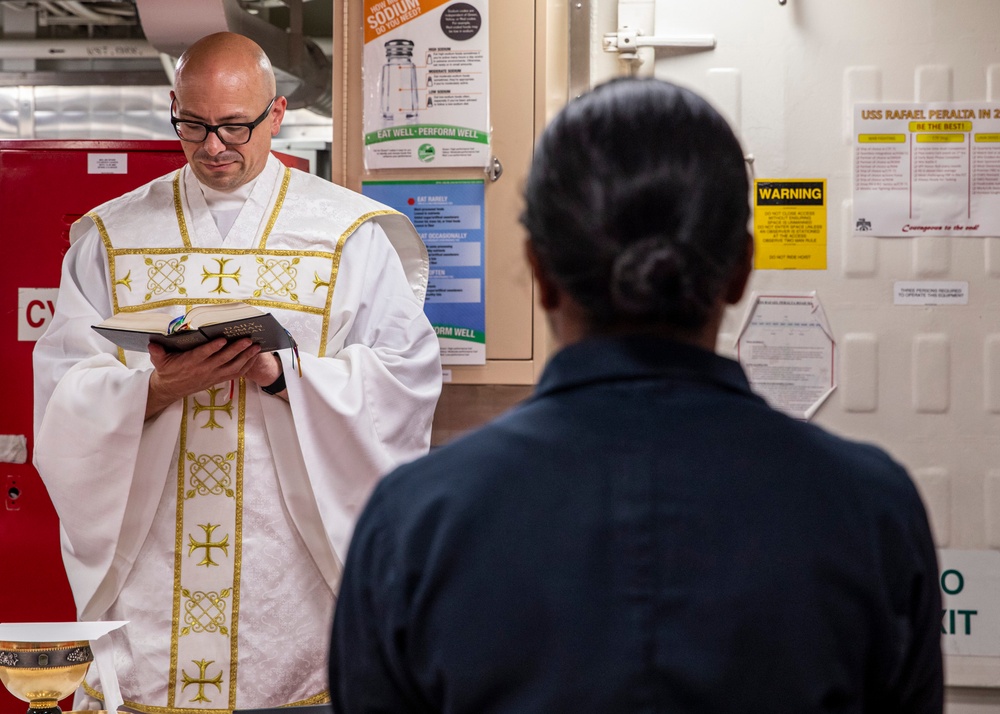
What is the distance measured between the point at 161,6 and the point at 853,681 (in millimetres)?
2543

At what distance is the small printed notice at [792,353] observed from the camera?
2.76 metres

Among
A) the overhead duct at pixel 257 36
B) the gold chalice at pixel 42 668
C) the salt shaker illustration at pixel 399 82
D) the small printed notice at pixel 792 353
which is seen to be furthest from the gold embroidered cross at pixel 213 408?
the small printed notice at pixel 792 353

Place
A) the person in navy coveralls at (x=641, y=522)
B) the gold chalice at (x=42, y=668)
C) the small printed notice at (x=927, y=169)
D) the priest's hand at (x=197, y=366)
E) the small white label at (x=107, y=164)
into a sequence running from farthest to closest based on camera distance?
the small white label at (x=107, y=164) < the small printed notice at (x=927, y=169) < the priest's hand at (x=197, y=366) < the gold chalice at (x=42, y=668) < the person in navy coveralls at (x=641, y=522)

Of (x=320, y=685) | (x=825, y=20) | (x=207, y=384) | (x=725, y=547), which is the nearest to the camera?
(x=725, y=547)

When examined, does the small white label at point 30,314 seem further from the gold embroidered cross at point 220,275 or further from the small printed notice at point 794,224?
the small printed notice at point 794,224

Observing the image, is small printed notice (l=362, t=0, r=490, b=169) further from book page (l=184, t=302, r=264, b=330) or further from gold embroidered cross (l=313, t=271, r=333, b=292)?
book page (l=184, t=302, r=264, b=330)

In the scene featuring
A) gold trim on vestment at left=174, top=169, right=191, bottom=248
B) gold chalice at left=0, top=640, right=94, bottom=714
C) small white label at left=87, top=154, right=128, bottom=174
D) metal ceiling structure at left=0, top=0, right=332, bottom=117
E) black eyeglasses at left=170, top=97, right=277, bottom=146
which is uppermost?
metal ceiling structure at left=0, top=0, right=332, bottom=117

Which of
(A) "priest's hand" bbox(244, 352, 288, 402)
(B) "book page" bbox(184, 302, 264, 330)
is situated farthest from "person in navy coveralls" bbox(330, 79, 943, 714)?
(A) "priest's hand" bbox(244, 352, 288, 402)

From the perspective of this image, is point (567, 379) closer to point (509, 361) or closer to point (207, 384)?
point (207, 384)

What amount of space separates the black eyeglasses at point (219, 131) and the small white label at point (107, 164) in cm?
76

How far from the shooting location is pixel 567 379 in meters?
0.78

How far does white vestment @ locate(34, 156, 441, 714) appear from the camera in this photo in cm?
205

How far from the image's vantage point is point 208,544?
2086 millimetres

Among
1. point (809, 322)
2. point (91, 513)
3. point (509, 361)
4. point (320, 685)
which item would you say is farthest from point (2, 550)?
point (809, 322)
